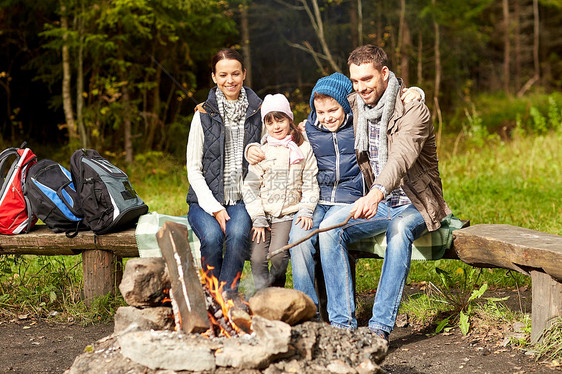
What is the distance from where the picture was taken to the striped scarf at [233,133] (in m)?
3.97

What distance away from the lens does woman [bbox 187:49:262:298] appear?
380cm

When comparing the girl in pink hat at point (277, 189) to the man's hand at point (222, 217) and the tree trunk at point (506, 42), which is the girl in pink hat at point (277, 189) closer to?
the man's hand at point (222, 217)

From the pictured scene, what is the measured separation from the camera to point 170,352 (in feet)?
8.17

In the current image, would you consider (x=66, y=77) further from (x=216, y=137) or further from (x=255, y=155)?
(x=255, y=155)

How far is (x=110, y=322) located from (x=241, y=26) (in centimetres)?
662

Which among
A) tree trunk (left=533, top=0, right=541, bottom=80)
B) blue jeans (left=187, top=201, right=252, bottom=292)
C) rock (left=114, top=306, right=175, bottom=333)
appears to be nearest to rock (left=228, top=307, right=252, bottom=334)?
rock (left=114, top=306, right=175, bottom=333)

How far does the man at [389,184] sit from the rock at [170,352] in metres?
1.19

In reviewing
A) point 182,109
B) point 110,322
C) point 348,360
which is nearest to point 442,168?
point 182,109

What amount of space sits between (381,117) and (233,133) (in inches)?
36.9

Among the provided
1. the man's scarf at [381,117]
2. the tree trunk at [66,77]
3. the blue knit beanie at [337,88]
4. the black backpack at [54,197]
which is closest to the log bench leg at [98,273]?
the black backpack at [54,197]

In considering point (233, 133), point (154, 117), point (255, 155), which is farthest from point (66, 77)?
point (255, 155)

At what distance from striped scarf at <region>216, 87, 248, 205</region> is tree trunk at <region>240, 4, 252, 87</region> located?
18.3ft

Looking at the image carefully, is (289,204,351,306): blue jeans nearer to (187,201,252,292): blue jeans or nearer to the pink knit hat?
(187,201,252,292): blue jeans

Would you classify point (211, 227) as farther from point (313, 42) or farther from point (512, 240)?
point (313, 42)
